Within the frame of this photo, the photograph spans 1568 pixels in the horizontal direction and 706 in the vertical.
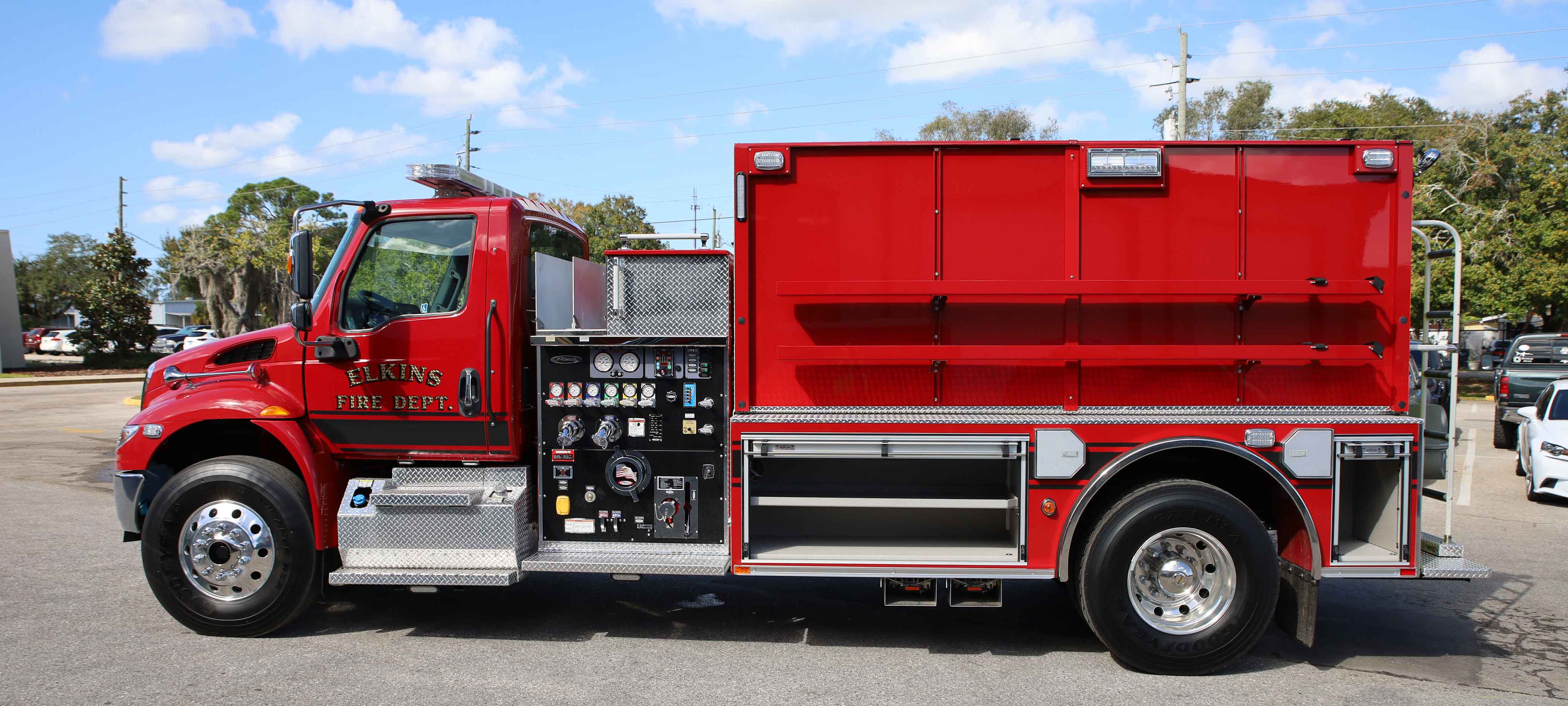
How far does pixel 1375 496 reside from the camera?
16.8 ft

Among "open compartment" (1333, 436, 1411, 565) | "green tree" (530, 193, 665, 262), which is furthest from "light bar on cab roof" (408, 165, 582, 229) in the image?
"green tree" (530, 193, 665, 262)

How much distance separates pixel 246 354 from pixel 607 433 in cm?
236

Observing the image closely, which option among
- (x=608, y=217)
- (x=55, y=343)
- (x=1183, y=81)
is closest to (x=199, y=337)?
(x=55, y=343)

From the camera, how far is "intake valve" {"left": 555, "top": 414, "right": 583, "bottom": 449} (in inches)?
211

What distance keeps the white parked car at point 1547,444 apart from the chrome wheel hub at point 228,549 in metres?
12.5

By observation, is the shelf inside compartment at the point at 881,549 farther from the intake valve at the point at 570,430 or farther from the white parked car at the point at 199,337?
the white parked car at the point at 199,337

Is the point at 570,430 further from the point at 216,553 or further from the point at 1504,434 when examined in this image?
the point at 1504,434

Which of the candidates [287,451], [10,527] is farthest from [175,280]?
[287,451]

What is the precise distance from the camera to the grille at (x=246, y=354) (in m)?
5.60

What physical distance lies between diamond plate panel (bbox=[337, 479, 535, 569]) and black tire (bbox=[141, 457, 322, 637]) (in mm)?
247

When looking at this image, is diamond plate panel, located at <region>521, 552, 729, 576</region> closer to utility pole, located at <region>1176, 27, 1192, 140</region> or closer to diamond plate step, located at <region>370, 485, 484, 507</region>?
diamond plate step, located at <region>370, 485, 484, 507</region>

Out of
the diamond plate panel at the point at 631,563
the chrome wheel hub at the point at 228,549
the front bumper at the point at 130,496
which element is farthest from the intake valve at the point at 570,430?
the front bumper at the point at 130,496

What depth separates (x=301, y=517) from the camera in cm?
533

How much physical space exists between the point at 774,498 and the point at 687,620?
4.44 ft
